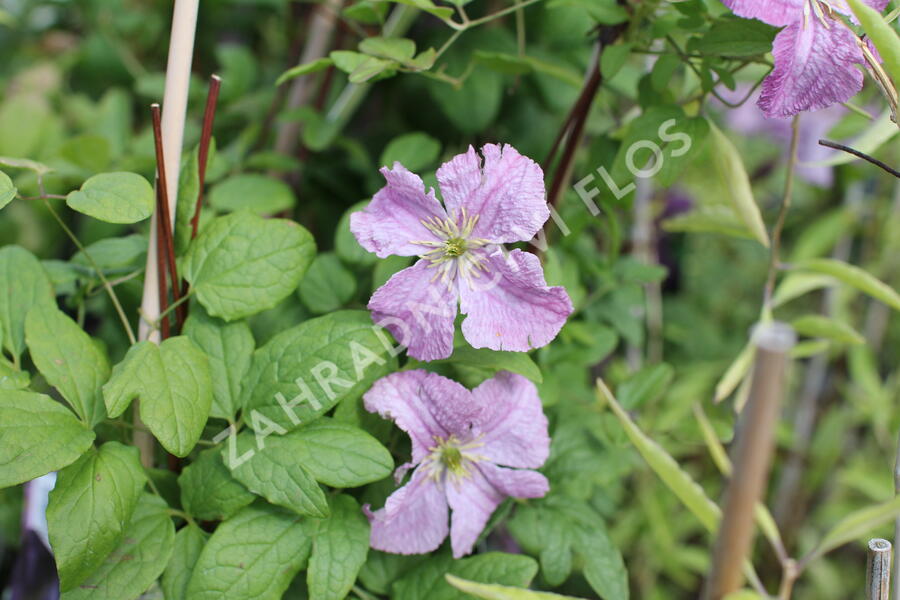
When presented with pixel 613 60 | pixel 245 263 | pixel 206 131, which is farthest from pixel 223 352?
pixel 613 60

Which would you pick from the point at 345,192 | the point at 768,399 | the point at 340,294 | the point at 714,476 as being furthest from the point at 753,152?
the point at 768,399

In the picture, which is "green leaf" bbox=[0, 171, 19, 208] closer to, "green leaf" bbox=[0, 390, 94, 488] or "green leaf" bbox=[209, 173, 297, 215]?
"green leaf" bbox=[0, 390, 94, 488]

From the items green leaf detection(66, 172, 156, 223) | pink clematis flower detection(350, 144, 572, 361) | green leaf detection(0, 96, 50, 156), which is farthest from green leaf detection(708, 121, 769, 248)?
green leaf detection(0, 96, 50, 156)

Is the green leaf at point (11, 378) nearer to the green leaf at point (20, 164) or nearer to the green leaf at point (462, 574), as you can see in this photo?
the green leaf at point (20, 164)

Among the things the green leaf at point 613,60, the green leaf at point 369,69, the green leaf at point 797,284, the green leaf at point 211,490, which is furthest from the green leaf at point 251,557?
the green leaf at point 797,284

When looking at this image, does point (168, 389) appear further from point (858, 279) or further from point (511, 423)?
point (858, 279)

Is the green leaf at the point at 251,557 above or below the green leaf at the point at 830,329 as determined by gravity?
below

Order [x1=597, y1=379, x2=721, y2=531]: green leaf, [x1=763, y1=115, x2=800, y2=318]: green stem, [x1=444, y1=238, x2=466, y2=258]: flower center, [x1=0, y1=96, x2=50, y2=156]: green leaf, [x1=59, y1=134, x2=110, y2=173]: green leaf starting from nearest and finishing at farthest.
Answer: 1. [x1=597, y1=379, x2=721, y2=531]: green leaf
2. [x1=444, y1=238, x2=466, y2=258]: flower center
3. [x1=763, y1=115, x2=800, y2=318]: green stem
4. [x1=59, y1=134, x2=110, y2=173]: green leaf
5. [x1=0, y1=96, x2=50, y2=156]: green leaf
